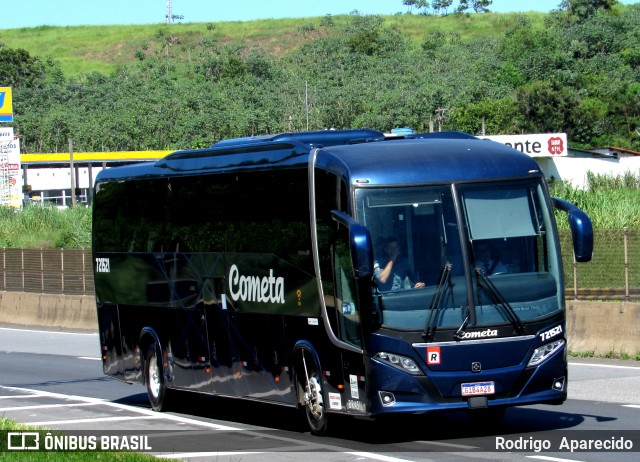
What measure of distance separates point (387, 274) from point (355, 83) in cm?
11102

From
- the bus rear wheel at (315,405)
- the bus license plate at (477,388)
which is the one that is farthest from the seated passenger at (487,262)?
the bus rear wheel at (315,405)

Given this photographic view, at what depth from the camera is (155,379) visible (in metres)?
17.1

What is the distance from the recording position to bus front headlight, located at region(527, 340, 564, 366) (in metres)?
11.8

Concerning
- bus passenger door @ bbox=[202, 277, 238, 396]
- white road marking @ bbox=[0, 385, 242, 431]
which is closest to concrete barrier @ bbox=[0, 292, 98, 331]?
white road marking @ bbox=[0, 385, 242, 431]

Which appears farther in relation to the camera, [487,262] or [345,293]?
[345,293]

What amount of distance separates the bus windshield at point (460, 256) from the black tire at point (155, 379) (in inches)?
234

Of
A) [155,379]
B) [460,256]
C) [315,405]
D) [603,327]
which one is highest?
[460,256]

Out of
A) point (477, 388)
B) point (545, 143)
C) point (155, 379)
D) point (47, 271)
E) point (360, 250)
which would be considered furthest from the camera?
point (545, 143)

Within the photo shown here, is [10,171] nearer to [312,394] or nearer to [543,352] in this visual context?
[312,394]

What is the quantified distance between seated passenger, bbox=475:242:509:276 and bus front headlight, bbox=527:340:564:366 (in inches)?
33.7

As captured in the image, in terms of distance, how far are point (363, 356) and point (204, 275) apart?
4.10 m

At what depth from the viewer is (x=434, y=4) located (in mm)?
192500

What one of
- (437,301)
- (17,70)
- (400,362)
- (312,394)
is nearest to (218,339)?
(312,394)

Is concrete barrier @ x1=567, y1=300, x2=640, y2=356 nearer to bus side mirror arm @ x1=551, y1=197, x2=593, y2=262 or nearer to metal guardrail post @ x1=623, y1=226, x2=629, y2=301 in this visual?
metal guardrail post @ x1=623, y1=226, x2=629, y2=301
